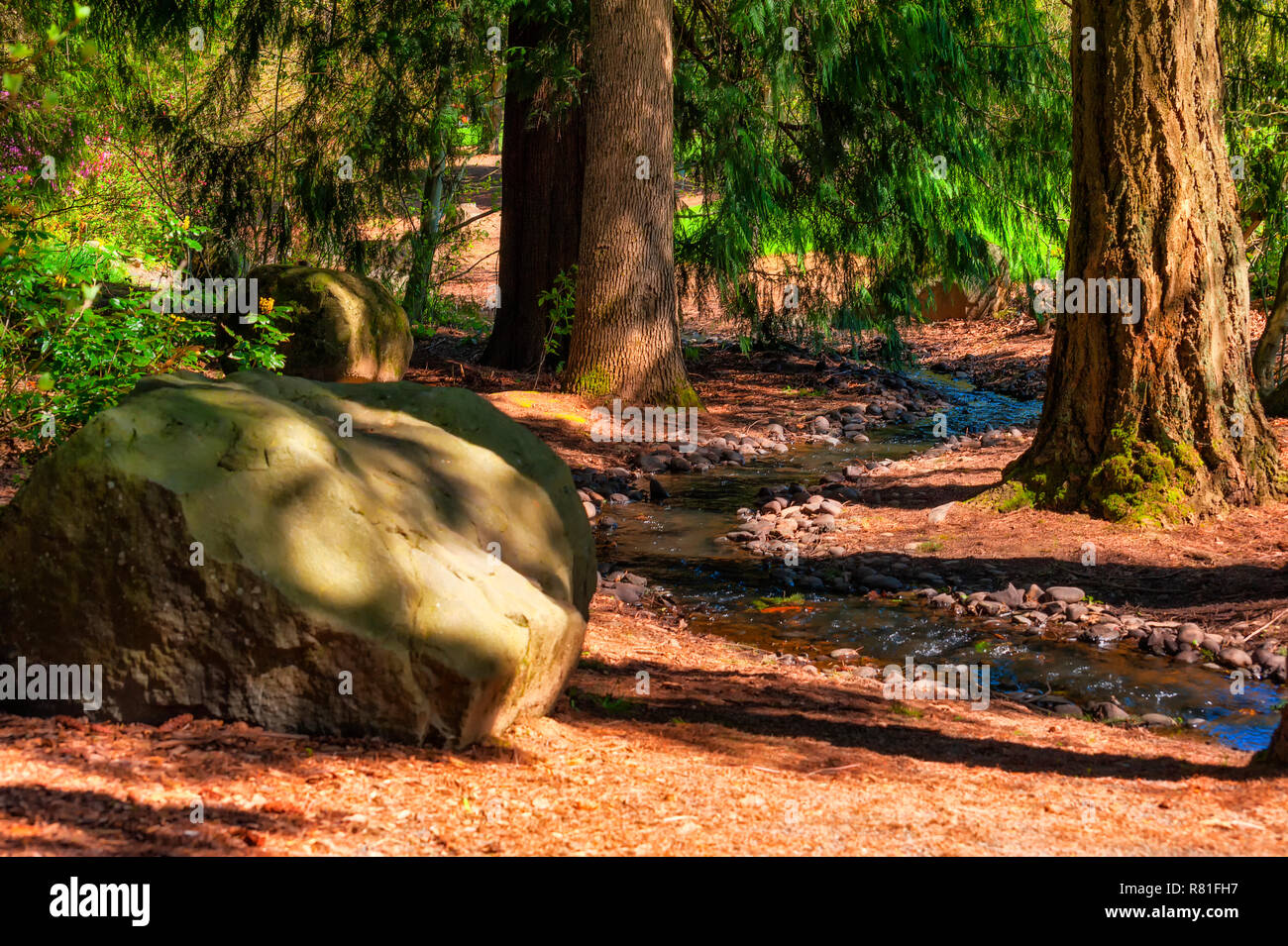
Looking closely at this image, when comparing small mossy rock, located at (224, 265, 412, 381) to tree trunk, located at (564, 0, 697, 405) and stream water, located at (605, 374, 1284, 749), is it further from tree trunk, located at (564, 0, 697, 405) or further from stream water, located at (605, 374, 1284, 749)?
stream water, located at (605, 374, 1284, 749)

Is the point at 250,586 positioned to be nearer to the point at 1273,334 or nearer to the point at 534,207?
the point at 534,207

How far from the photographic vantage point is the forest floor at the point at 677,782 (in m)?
3.05

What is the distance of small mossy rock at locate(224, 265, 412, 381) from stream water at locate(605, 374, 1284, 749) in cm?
A: 401

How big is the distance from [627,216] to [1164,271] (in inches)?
225

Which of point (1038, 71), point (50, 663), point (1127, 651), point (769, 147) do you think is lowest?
point (1127, 651)

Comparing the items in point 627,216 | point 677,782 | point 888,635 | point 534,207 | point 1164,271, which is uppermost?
point 534,207

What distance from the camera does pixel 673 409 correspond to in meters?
12.4

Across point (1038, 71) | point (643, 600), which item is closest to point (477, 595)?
point (643, 600)

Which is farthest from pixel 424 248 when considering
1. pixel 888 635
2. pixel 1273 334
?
pixel 888 635

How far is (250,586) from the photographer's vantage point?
342cm

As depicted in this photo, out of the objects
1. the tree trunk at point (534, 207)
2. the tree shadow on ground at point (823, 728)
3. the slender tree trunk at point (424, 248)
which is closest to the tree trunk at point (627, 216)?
the tree trunk at point (534, 207)

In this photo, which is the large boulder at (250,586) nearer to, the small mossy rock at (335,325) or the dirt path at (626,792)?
the dirt path at (626,792)

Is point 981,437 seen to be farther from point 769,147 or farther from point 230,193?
point 230,193

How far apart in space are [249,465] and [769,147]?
467 inches
